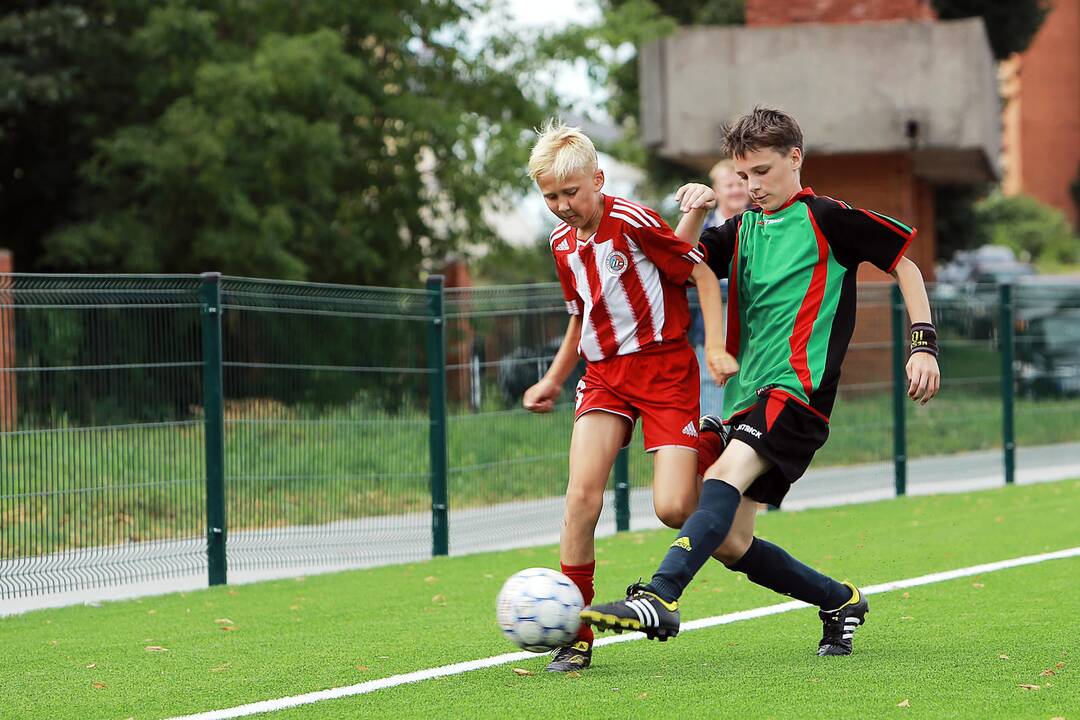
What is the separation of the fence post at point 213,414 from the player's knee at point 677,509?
4.20m

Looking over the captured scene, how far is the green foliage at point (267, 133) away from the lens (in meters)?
20.9

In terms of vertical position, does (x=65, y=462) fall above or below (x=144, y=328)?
below

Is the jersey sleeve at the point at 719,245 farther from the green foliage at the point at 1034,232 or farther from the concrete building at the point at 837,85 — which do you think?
the green foliage at the point at 1034,232

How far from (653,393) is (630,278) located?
0.43 m

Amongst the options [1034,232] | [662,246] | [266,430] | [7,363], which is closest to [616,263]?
[662,246]

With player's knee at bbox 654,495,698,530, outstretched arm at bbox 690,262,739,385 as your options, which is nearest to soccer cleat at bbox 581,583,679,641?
player's knee at bbox 654,495,698,530

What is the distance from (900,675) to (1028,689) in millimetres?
465

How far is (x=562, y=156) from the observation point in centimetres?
545

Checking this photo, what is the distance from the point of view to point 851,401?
44.2ft

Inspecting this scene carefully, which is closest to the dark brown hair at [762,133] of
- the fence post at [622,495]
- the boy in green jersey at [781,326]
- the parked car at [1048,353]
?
the boy in green jersey at [781,326]

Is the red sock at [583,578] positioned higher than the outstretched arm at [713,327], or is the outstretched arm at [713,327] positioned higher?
the outstretched arm at [713,327]

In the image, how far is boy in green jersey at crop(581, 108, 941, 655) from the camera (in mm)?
5297

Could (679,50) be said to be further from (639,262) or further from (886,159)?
(639,262)

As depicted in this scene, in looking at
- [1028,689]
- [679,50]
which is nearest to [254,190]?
[679,50]
